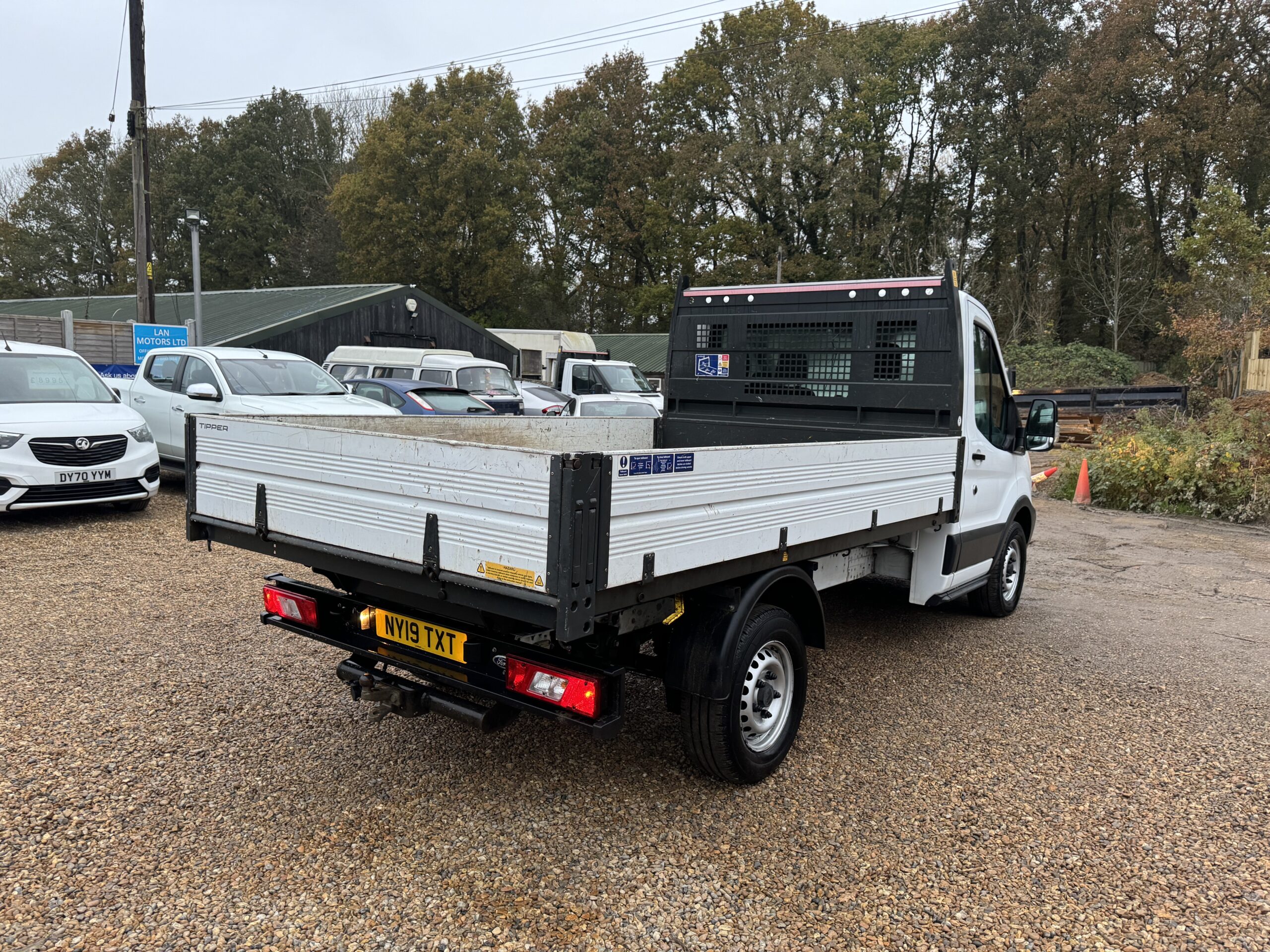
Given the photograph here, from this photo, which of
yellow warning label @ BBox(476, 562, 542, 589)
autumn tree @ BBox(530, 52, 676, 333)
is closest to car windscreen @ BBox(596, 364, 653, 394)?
yellow warning label @ BBox(476, 562, 542, 589)

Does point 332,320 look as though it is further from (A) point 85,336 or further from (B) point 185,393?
(B) point 185,393

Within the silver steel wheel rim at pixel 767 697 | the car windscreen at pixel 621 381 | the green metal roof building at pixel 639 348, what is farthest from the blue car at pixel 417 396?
the green metal roof building at pixel 639 348

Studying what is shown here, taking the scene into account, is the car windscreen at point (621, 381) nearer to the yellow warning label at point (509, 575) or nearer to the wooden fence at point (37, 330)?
the wooden fence at point (37, 330)

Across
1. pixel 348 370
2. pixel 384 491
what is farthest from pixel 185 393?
pixel 348 370

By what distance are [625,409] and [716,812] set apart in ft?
36.6

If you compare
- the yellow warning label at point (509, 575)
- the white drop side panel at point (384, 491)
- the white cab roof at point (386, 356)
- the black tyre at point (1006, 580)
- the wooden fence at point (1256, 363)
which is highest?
the wooden fence at point (1256, 363)

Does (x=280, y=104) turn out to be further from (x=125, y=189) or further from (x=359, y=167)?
(x=125, y=189)

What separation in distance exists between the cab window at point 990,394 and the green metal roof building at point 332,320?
19.7 m

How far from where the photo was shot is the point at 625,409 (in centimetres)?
1419

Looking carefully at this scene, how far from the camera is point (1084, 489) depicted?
41.4 feet

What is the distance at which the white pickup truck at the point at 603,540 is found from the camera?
8.57 feet

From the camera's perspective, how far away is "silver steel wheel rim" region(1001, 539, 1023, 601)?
6324 mm

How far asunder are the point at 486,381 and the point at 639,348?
2081 cm

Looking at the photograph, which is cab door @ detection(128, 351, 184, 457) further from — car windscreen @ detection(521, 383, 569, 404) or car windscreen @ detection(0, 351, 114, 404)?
car windscreen @ detection(521, 383, 569, 404)
